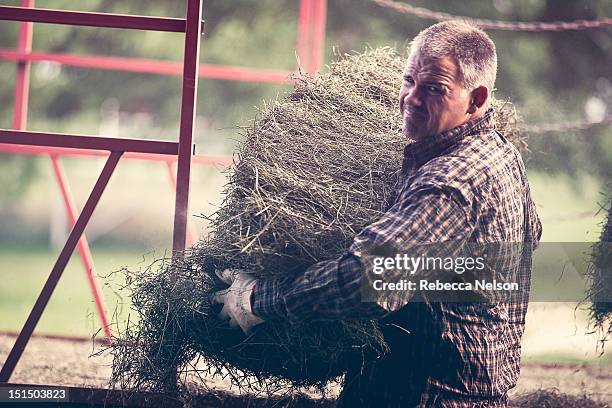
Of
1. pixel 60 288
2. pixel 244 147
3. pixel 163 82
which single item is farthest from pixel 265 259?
pixel 163 82

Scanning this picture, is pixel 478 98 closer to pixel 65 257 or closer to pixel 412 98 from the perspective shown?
pixel 412 98

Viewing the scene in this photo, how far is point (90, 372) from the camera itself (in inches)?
107

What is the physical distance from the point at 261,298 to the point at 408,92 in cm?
64

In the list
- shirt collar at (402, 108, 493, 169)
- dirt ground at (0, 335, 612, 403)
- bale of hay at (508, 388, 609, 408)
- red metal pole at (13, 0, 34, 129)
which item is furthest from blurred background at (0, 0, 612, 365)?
shirt collar at (402, 108, 493, 169)

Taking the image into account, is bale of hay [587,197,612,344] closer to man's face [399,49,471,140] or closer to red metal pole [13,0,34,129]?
man's face [399,49,471,140]

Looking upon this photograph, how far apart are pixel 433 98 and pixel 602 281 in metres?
0.90

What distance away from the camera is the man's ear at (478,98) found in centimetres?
188

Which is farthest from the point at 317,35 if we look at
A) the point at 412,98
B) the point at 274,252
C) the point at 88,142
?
the point at 274,252

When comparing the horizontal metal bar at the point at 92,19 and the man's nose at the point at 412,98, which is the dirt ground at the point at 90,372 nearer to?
Answer: the man's nose at the point at 412,98

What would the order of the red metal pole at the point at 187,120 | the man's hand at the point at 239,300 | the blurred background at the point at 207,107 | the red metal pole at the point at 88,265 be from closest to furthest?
1. the man's hand at the point at 239,300
2. the red metal pole at the point at 187,120
3. the red metal pole at the point at 88,265
4. the blurred background at the point at 207,107

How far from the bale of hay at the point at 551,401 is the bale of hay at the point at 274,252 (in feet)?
3.27

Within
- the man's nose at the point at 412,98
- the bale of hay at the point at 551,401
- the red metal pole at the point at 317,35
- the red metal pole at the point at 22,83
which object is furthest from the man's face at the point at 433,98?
the red metal pole at the point at 22,83

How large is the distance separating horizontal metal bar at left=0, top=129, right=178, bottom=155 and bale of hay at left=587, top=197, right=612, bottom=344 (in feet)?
4.34

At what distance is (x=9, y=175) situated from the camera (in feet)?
39.3
